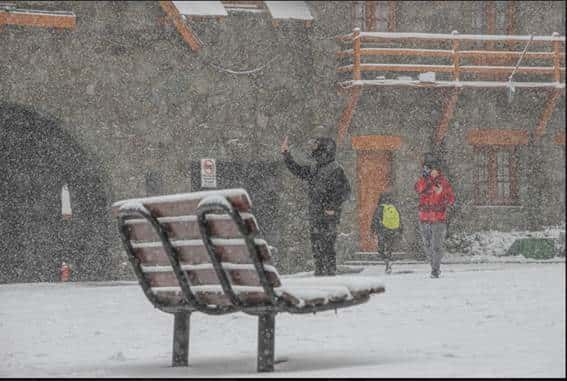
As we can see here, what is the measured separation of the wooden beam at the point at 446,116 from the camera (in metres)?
24.4

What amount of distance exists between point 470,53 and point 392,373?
63.0 feet

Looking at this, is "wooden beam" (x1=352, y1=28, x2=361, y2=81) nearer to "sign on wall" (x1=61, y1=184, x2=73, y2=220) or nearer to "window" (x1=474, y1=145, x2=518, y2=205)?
"window" (x1=474, y1=145, x2=518, y2=205)

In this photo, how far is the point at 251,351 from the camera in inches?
310

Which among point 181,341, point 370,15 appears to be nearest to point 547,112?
point 370,15

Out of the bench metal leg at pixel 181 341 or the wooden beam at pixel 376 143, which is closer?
the bench metal leg at pixel 181 341

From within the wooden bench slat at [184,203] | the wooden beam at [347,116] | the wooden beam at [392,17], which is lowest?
the wooden bench slat at [184,203]

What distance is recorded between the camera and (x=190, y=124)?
21688 millimetres

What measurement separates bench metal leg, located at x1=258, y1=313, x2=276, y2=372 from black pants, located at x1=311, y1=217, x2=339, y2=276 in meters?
6.77

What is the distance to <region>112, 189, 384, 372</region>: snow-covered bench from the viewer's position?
5.89 meters

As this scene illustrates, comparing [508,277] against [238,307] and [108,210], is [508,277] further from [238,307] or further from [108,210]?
[108,210]

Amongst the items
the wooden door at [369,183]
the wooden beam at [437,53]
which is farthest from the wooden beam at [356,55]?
the wooden door at [369,183]

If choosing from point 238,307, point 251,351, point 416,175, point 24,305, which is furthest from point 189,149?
point 238,307

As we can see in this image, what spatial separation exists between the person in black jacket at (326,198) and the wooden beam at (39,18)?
8.30 meters

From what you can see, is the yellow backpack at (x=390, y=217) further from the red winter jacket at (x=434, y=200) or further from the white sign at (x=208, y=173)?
the red winter jacket at (x=434, y=200)
